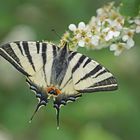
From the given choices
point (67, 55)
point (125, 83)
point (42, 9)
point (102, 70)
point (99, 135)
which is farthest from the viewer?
point (42, 9)

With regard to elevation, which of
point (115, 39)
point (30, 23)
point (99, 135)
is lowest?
point (99, 135)

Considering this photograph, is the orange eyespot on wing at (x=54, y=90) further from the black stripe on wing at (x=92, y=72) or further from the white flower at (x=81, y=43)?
the white flower at (x=81, y=43)

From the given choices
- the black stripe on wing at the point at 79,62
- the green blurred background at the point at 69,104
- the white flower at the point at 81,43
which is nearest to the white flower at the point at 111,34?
the white flower at the point at 81,43

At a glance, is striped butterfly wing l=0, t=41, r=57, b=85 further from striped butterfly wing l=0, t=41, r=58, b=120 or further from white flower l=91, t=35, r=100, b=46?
white flower l=91, t=35, r=100, b=46

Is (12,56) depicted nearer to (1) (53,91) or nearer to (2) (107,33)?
(1) (53,91)

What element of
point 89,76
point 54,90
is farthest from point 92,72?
point 54,90

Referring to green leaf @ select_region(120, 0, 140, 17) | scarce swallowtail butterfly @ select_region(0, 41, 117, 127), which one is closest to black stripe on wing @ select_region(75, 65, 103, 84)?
scarce swallowtail butterfly @ select_region(0, 41, 117, 127)

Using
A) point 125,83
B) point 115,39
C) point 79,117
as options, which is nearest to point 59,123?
point 79,117

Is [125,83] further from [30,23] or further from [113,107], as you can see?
[30,23]
